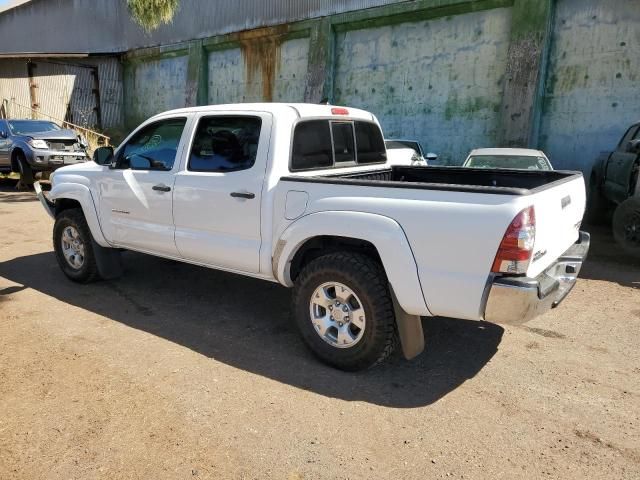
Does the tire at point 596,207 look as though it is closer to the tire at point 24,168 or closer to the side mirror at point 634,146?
the side mirror at point 634,146

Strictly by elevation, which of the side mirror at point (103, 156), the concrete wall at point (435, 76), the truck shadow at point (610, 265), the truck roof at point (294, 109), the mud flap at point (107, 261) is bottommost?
the truck shadow at point (610, 265)

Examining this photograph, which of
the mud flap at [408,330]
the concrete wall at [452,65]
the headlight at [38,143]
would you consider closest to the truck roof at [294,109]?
the mud flap at [408,330]

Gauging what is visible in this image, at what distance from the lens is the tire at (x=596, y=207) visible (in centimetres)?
932

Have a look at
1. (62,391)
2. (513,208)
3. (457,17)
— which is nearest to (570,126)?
(457,17)

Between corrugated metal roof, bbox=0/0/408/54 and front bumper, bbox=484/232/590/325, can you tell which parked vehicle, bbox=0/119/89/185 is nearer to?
corrugated metal roof, bbox=0/0/408/54

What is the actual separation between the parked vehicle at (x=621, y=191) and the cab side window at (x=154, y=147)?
5.97m

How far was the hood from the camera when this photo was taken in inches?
518

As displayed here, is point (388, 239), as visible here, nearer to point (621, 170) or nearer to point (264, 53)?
point (621, 170)

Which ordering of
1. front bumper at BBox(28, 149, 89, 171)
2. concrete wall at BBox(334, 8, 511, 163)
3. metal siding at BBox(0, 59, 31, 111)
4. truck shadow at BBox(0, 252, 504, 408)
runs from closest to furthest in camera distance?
1. truck shadow at BBox(0, 252, 504, 408)
2. concrete wall at BBox(334, 8, 511, 163)
3. front bumper at BBox(28, 149, 89, 171)
4. metal siding at BBox(0, 59, 31, 111)

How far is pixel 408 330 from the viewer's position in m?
3.40

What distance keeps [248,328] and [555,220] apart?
2624 mm

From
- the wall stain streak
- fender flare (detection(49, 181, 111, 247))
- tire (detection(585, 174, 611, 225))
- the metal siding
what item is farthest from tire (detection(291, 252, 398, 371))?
the metal siding

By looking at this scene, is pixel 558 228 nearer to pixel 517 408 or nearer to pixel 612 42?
pixel 517 408

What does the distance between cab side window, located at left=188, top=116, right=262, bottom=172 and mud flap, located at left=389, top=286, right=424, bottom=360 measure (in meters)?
1.61
